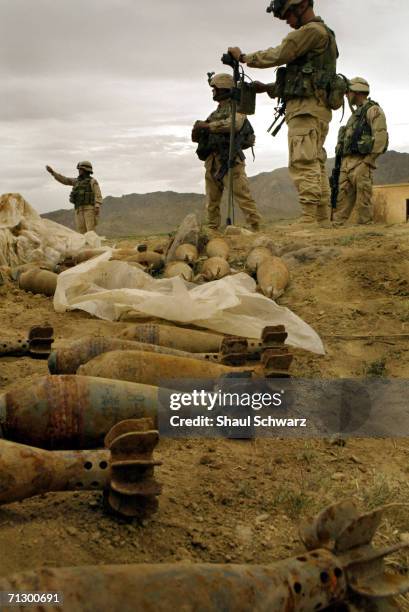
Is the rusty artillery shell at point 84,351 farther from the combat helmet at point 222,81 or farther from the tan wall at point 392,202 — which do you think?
the tan wall at point 392,202

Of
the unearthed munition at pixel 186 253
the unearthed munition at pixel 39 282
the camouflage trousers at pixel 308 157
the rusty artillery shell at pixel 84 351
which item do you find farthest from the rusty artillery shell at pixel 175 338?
the camouflage trousers at pixel 308 157

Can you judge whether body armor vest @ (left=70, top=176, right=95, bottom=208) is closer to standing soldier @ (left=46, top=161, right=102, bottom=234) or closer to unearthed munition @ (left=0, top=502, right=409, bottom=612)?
standing soldier @ (left=46, top=161, right=102, bottom=234)

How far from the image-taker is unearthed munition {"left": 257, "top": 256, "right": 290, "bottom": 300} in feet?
15.6

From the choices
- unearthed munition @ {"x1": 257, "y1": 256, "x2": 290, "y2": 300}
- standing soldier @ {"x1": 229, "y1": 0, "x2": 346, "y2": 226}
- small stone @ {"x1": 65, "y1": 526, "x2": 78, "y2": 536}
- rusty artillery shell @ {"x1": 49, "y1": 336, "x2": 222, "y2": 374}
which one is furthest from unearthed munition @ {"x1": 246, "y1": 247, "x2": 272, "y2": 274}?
small stone @ {"x1": 65, "y1": 526, "x2": 78, "y2": 536}

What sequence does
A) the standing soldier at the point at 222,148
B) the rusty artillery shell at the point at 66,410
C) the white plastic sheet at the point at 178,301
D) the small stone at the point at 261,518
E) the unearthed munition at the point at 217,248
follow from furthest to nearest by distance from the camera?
1. the standing soldier at the point at 222,148
2. the unearthed munition at the point at 217,248
3. the white plastic sheet at the point at 178,301
4. the rusty artillery shell at the point at 66,410
5. the small stone at the point at 261,518

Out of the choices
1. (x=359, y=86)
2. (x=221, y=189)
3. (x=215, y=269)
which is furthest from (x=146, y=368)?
(x=359, y=86)

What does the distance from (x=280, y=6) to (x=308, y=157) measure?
1691mm

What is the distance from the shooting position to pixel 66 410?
2023 millimetres

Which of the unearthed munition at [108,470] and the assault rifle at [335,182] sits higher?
the assault rifle at [335,182]

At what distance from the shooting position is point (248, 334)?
3754 millimetres

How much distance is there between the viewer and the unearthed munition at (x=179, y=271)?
5.16 m

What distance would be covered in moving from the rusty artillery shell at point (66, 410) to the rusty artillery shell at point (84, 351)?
0.68 m

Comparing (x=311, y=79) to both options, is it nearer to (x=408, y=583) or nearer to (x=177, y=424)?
(x=177, y=424)

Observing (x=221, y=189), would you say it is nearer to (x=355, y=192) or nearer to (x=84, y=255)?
(x=355, y=192)
